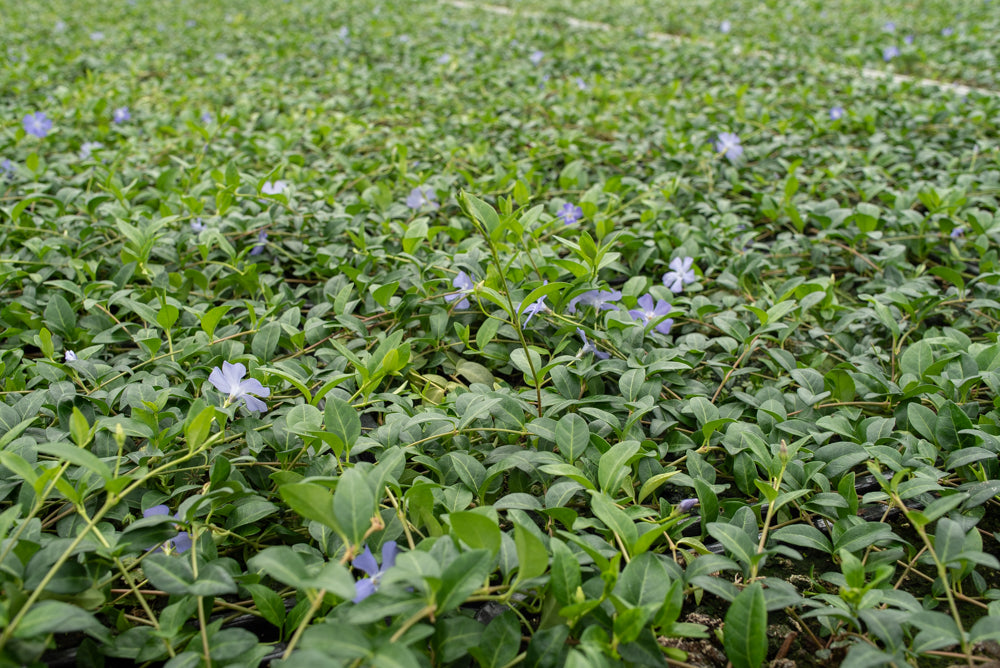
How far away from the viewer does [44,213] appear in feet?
6.17

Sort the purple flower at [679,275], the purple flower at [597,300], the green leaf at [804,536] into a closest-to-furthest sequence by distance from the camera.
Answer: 1. the green leaf at [804,536]
2. the purple flower at [597,300]
3. the purple flower at [679,275]

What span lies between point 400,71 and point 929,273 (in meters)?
3.07

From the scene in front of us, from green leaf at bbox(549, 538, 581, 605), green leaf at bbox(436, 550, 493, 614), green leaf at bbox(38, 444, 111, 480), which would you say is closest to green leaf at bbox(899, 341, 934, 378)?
green leaf at bbox(549, 538, 581, 605)

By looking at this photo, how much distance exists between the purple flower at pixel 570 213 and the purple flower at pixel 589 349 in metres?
0.62

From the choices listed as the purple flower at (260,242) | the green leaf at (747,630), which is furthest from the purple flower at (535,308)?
the purple flower at (260,242)

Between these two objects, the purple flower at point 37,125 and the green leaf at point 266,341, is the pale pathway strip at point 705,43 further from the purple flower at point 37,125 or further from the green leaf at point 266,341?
the purple flower at point 37,125

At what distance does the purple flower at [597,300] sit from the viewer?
55.7 inches

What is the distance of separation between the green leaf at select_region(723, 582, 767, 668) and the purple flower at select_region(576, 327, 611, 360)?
59 centimetres

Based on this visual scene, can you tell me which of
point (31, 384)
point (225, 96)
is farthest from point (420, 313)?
point (225, 96)

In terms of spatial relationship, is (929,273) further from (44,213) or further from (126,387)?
(44,213)

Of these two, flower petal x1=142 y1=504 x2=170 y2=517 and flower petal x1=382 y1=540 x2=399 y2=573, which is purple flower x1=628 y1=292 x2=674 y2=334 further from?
flower petal x1=142 y1=504 x2=170 y2=517

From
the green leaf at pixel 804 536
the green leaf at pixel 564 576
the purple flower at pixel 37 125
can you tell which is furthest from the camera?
the purple flower at pixel 37 125

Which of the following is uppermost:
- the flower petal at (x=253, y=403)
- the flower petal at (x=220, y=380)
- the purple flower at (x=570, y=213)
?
the purple flower at (x=570, y=213)

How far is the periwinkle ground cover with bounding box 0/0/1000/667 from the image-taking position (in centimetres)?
79
